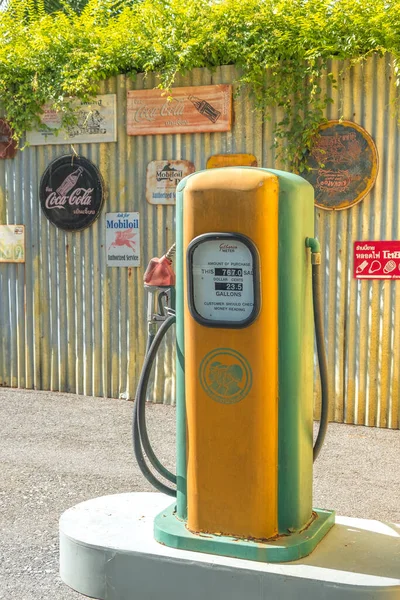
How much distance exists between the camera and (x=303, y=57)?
6.87 m

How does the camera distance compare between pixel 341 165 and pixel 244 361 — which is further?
pixel 341 165

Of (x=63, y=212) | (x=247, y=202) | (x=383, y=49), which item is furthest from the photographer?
(x=63, y=212)

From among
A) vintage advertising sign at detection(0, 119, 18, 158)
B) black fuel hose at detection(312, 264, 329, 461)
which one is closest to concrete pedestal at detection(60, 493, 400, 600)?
black fuel hose at detection(312, 264, 329, 461)

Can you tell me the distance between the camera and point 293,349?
11.5ft

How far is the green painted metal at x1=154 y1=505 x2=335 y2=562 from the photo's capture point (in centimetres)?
338

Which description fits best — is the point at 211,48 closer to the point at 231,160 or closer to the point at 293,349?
the point at 231,160

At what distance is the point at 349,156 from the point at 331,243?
2.54ft

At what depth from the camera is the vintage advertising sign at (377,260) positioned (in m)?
6.79

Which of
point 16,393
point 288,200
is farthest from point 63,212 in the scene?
point 288,200

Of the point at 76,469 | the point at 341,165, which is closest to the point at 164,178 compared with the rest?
the point at 341,165

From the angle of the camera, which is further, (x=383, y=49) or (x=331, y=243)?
(x=331, y=243)

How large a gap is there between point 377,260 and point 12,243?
156 inches

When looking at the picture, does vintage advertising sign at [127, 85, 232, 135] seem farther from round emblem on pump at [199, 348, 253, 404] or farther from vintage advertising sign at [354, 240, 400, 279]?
round emblem on pump at [199, 348, 253, 404]

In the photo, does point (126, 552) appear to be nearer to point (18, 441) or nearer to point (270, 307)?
point (270, 307)
